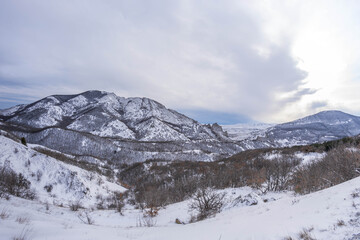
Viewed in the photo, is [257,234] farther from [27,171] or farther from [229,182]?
[27,171]

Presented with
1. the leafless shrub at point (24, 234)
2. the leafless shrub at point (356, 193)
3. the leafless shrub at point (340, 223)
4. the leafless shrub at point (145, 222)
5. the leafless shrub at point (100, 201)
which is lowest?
the leafless shrub at point (100, 201)

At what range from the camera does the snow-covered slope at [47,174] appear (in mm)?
26536

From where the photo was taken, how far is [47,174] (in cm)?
2898

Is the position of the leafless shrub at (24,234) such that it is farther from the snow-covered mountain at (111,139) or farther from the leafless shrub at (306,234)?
the snow-covered mountain at (111,139)

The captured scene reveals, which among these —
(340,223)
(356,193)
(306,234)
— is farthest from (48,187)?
(356,193)

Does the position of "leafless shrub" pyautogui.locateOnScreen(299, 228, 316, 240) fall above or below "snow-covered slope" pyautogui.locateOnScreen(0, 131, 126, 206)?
above

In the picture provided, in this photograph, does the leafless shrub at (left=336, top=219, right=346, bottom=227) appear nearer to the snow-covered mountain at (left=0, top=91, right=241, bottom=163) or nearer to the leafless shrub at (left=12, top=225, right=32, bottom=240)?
the leafless shrub at (left=12, top=225, right=32, bottom=240)

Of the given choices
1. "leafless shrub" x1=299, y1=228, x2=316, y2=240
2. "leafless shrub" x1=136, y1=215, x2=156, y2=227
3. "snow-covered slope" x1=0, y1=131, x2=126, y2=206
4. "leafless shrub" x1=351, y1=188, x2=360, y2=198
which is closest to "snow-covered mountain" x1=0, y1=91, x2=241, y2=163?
"snow-covered slope" x1=0, y1=131, x2=126, y2=206

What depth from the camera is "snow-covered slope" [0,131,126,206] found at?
26536 mm

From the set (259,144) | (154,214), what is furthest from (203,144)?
(154,214)

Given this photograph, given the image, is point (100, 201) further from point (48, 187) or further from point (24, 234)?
point (24, 234)

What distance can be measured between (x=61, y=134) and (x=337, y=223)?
13700 cm

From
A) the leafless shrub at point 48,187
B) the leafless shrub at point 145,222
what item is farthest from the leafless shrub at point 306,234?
the leafless shrub at point 48,187

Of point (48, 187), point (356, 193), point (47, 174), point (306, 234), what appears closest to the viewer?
point (306, 234)
